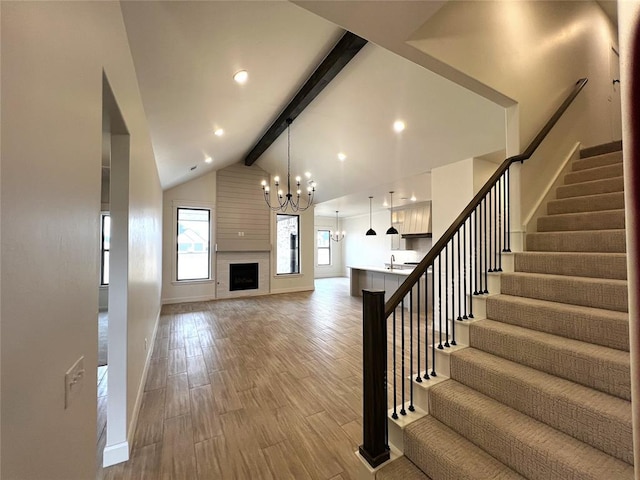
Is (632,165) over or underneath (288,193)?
underneath

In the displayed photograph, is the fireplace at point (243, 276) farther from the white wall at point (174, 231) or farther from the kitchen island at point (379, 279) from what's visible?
the kitchen island at point (379, 279)

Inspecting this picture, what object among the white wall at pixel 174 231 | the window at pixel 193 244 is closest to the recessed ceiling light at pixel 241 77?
the white wall at pixel 174 231

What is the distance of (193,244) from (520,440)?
7510 millimetres

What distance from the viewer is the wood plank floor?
1.91 meters

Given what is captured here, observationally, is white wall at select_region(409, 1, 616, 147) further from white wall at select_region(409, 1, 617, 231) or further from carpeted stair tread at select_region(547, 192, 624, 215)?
carpeted stair tread at select_region(547, 192, 624, 215)

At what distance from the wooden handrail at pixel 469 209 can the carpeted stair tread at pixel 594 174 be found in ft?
2.18

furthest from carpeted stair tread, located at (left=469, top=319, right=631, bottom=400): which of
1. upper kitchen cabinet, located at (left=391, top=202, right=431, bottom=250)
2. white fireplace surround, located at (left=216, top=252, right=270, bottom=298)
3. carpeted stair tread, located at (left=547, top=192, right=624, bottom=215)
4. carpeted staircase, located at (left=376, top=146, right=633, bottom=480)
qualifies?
white fireplace surround, located at (left=216, top=252, right=270, bottom=298)

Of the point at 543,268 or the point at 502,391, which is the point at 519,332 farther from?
the point at 543,268

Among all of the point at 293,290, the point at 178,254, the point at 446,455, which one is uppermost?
the point at 178,254

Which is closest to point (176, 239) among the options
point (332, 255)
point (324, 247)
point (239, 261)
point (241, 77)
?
point (239, 261)

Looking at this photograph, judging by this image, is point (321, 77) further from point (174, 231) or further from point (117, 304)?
point (174, 231)

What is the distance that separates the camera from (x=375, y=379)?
1.73m

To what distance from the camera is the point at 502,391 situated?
1.72 m

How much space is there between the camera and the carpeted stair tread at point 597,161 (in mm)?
3004
